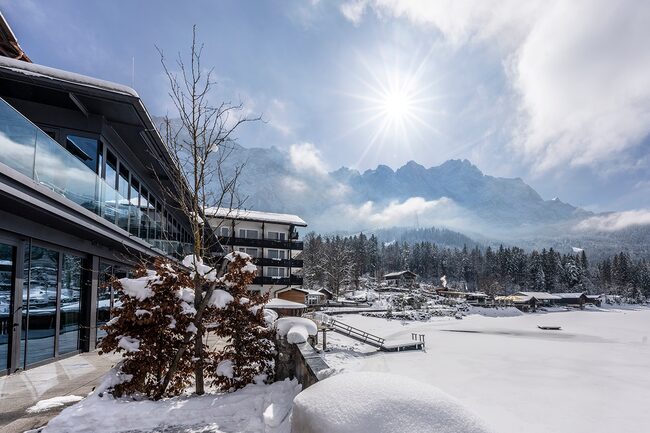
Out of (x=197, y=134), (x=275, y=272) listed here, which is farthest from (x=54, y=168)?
(x=275, y=272)

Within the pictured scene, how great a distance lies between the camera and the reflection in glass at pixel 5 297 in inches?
338

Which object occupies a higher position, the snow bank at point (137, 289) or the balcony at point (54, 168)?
the balcony at point (54, 168)

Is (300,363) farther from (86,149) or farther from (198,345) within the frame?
(86,149)

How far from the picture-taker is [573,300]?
89.8 metres

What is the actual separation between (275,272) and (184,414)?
111 ft

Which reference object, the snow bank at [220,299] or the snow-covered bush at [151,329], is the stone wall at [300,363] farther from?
the snow-covered bush at [151,329]

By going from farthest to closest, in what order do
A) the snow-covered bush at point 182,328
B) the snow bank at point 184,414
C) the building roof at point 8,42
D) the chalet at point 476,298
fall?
1. the chalet at point 476,298
2. the building roof at point 8,42
3. the snow-covered bush at point 182,328
4. the snow bank at point 184,414

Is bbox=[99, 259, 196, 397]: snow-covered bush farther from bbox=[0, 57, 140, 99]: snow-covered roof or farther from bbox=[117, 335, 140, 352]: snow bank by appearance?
bbox=[0, 57, 140, 99]: snow-covered roof

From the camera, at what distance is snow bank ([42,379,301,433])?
17.7ft

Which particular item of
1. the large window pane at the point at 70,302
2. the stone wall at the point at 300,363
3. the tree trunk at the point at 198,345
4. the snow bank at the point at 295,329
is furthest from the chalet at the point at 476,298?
the tree trunk at the point at 198,345

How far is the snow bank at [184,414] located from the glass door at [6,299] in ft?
14.6

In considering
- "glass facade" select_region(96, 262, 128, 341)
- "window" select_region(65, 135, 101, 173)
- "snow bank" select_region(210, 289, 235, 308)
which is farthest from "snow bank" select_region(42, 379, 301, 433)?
"window" select_region(65, 135, 101, 173)

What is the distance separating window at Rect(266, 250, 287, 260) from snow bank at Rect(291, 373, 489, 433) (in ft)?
120

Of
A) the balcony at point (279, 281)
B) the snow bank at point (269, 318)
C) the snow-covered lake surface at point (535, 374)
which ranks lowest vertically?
the snow-covered lake surface at point (535, 374)
